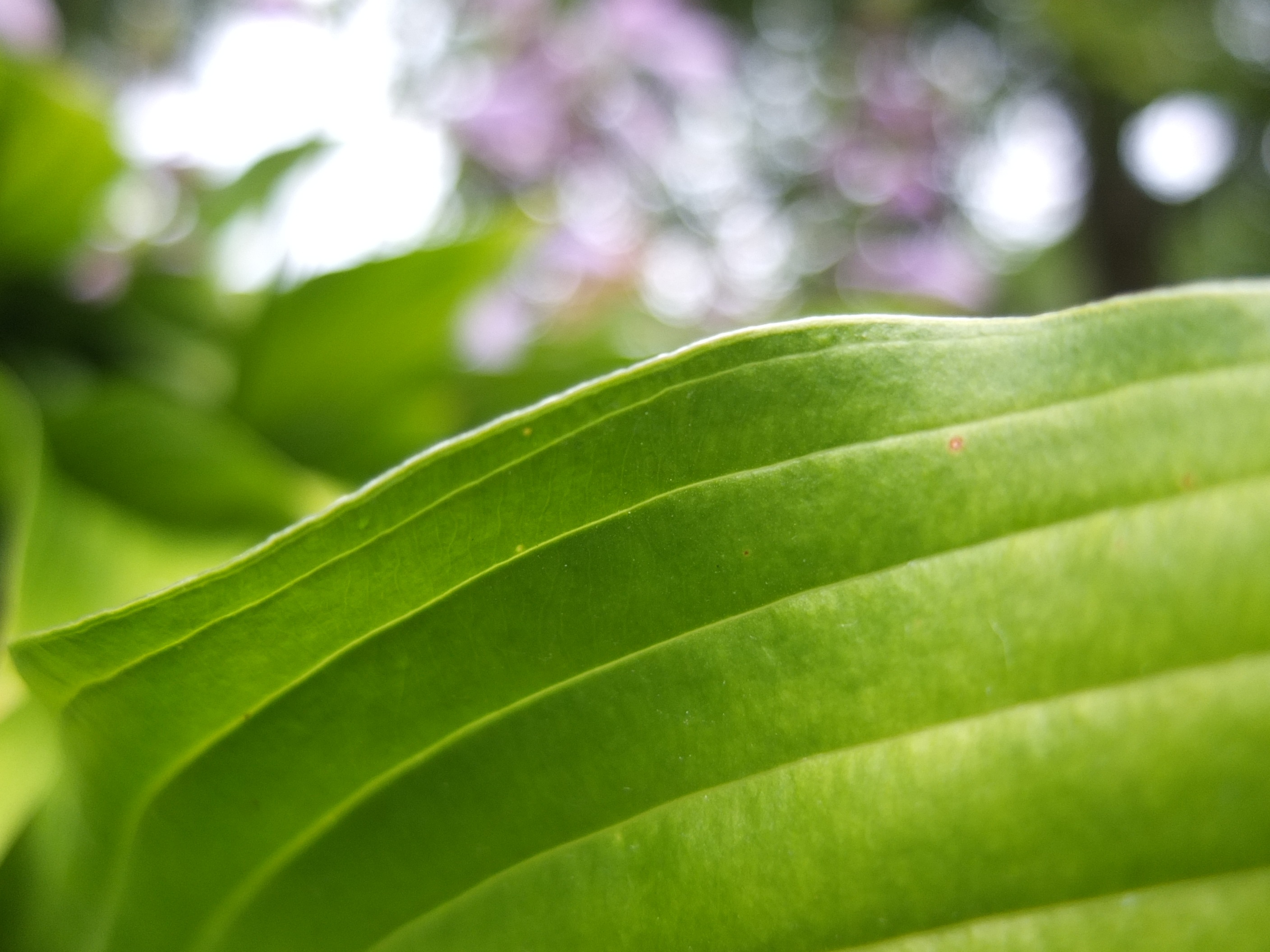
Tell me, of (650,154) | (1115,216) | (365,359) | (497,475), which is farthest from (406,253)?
(1115,216)

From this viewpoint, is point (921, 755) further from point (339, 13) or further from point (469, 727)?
point (339, 13)

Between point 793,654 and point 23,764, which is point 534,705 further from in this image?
point 23,764

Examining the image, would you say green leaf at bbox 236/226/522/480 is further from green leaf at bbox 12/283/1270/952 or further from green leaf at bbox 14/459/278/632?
green leaf at bbox 12/283/1270/952

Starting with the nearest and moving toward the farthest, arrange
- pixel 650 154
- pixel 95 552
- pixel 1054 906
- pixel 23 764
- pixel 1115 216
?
1. pixel 1054 906
2. pixel 23 764
3. pixel 95 552
4. pixel 650 154
5. pixel 1115 216

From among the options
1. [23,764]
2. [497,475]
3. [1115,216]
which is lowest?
[23,764]

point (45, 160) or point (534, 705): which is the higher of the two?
point (45, 160)

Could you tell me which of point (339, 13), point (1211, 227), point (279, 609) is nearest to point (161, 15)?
point (339, 13)
